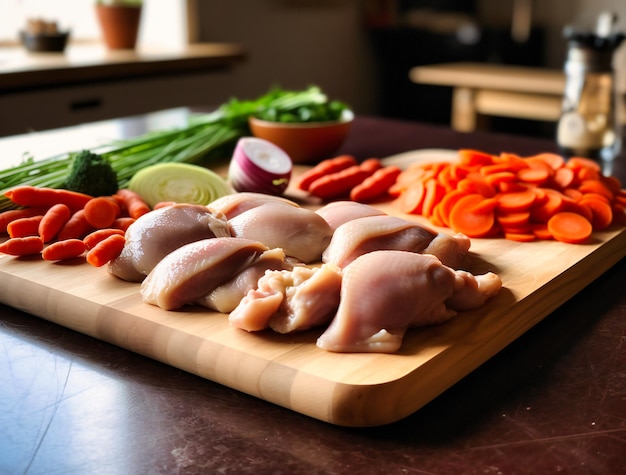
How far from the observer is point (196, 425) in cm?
105

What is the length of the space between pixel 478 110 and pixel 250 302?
12.9ft

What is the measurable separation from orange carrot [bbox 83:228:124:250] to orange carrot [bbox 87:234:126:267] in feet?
0.35

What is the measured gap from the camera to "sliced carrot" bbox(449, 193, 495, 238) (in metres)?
1.74

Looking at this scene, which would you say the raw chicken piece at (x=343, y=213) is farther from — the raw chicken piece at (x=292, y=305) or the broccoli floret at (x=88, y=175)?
the broccoli floret at (x=88, y=175)

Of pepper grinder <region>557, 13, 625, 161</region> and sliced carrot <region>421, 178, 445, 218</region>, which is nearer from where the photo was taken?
sliced carrot <region>421, 178, 445, 218</region>

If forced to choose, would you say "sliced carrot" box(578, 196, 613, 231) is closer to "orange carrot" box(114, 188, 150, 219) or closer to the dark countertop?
the dark countertop

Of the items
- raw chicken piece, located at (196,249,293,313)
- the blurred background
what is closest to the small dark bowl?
the blurred background

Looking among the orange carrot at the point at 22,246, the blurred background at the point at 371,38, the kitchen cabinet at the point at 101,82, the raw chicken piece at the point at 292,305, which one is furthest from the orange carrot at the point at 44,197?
the blurred background at the point at 371,38

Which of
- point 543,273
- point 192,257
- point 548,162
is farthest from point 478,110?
point 192,257

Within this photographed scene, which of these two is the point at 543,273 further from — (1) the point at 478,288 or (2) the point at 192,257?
(2) the point at 192,257

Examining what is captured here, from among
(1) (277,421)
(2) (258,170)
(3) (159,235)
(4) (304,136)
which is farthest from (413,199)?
(1) (277,421)

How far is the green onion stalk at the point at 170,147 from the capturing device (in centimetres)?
196

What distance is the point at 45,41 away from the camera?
4477 mm

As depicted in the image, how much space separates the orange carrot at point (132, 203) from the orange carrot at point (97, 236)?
21 cm
